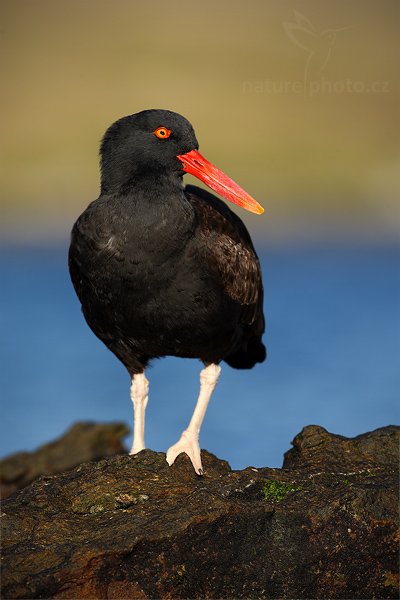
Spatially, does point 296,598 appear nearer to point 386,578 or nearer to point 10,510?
point 386,578

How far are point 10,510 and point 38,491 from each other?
15.0 inches

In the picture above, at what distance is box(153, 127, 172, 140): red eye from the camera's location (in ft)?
25.3

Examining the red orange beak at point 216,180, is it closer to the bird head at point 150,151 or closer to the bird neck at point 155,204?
the bird head at point 150,151

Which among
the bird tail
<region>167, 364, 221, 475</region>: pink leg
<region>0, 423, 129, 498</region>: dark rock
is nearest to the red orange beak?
<region>167, 364, 221, 475</region>: pink leg

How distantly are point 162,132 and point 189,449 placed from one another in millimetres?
2648

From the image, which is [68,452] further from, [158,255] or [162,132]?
[162,132]

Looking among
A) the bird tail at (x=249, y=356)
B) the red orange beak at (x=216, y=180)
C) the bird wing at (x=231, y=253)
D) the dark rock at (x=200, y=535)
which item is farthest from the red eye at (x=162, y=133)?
the dark rock at (x=200, y=535)

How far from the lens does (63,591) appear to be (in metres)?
5.27

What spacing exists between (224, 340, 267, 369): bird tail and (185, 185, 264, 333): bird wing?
463 millimetres

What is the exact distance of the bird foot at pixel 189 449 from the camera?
7.37m

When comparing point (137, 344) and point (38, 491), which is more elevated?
point (137, 344)

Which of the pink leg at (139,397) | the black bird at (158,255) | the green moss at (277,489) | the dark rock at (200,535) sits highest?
the black bird at (158,255)

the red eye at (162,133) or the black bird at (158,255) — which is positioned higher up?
the red eye at (162,133)

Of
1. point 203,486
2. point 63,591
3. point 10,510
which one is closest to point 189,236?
point 203,486
